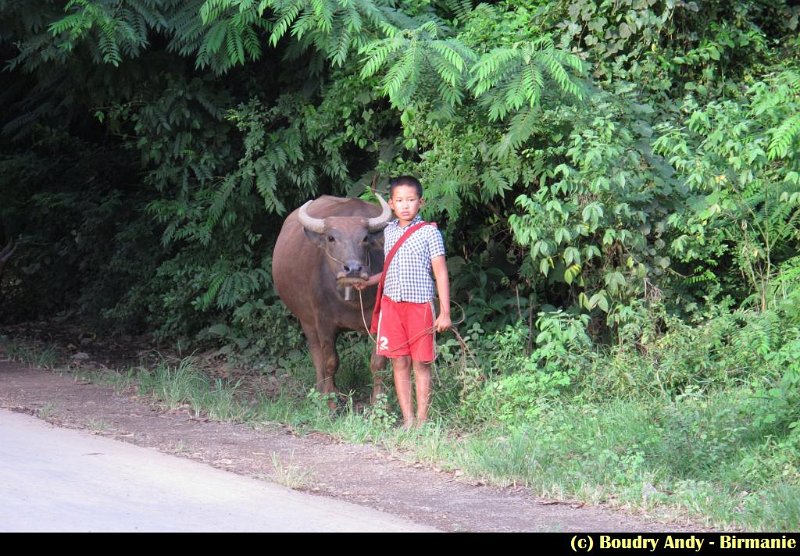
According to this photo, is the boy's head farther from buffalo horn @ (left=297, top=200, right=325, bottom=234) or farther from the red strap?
buffalo horn @ (left=297, top=200, right=325, bottom=234)

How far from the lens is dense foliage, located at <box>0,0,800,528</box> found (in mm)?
8148

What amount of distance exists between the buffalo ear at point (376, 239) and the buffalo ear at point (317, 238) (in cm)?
39

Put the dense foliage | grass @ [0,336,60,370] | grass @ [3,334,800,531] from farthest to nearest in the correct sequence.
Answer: grass @ [0,336,60,370] → the dense foliage → grass @ [3,334,800,531]

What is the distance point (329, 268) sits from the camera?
905 centimetres

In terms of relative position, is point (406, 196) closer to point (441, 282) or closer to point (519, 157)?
point (441, 282)

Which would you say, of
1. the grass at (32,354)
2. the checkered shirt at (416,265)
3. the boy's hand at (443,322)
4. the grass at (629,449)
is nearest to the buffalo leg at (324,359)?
the grass at (629,449)

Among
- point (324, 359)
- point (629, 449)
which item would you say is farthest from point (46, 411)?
point (629, 449)

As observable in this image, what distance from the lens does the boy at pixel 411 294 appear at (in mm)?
7812

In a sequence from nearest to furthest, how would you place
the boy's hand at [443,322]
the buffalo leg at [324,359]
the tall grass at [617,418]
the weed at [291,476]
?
the tall grass at [617,418] → the weed at [291,476] → the boy's hand at [443,322] → the buffalo leg at [324,359]

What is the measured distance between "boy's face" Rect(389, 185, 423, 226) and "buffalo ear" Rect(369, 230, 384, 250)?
79 centimetres

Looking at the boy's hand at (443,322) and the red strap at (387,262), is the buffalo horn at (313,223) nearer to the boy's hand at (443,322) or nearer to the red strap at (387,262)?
the red strap at (387,262)

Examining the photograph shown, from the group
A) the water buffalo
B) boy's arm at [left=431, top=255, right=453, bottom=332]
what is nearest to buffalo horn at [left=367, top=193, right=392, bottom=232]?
the water buffalo

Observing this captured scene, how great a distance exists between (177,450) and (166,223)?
6069 mm

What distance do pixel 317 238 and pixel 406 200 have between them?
1254 millimetres
